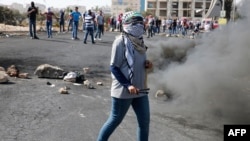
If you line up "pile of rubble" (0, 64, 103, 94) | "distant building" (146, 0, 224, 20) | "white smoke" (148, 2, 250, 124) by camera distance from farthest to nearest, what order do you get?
"distant building" (146, 0, 224, 20) → "pile of rubble" (0, 64, 103, 94) → "white smoke" (148, 2, 250, 124)

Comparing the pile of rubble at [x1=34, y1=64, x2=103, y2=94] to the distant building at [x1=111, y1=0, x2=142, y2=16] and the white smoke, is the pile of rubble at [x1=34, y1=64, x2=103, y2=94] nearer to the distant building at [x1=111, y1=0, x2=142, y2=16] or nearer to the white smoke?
the white smoke

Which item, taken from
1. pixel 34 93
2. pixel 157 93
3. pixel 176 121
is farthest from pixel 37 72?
pixel 176 121

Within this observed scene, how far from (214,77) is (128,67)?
159 inches

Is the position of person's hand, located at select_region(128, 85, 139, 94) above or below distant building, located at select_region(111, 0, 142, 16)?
below

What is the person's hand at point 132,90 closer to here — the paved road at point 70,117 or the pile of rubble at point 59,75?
the paved road at point 70,117

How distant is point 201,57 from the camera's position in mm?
9477

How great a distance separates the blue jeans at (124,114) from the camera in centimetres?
462

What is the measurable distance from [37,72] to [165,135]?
487 centimetres

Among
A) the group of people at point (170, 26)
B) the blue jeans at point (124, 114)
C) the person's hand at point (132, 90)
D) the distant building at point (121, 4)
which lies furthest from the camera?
the distant building at point (121, 4)

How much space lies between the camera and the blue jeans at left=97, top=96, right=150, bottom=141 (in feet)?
15.2

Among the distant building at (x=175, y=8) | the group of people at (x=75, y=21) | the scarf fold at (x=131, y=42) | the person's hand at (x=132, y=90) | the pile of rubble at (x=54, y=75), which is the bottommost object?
the pile of rubble at (x=54, y=75)

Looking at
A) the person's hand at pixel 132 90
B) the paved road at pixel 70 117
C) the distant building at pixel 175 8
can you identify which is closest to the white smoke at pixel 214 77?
the paved road at pixel 70 117

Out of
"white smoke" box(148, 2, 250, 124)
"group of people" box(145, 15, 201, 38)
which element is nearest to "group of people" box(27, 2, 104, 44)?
"group of people" box(145, 15, 201, 38)

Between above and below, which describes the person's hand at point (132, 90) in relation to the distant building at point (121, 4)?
below
